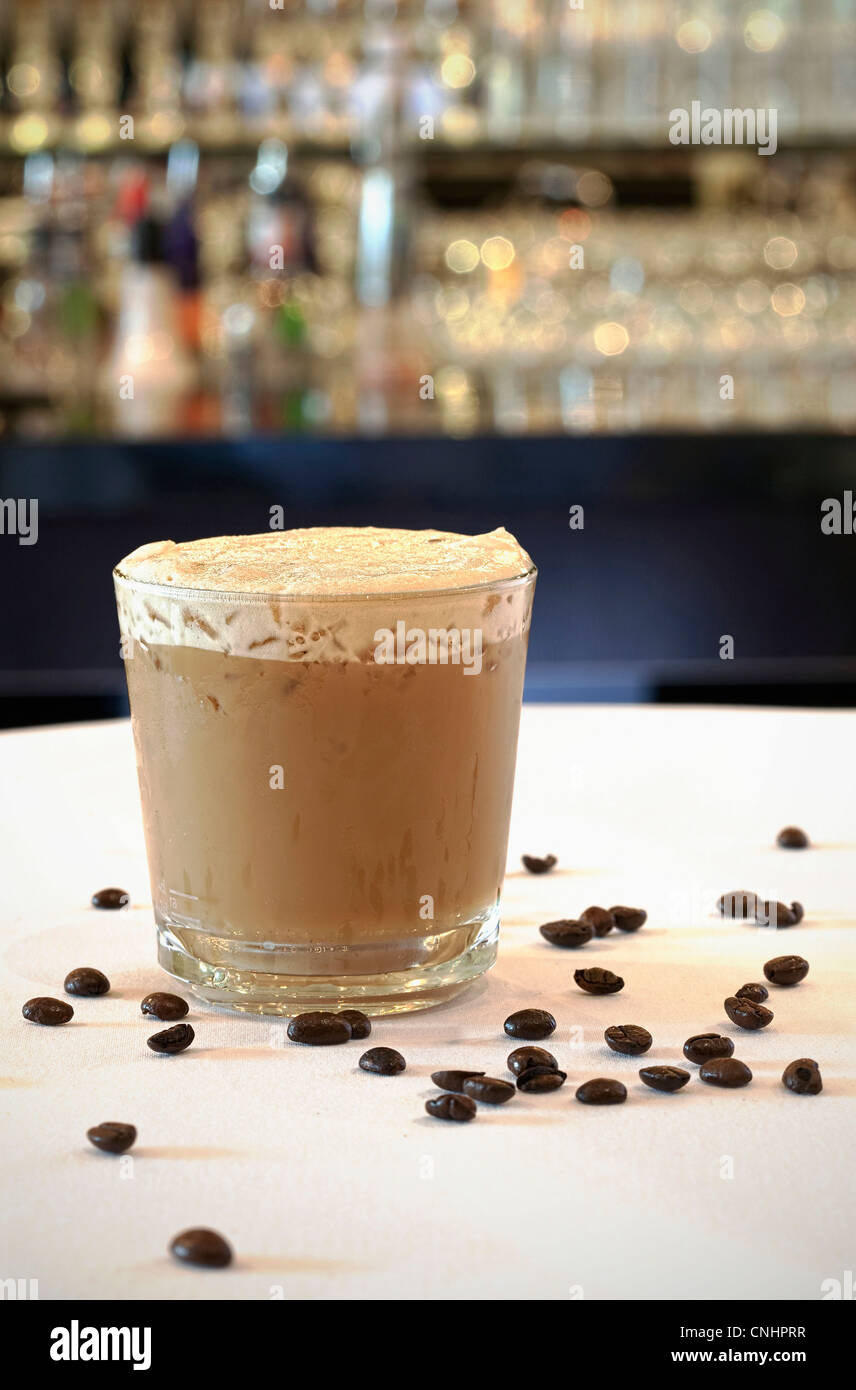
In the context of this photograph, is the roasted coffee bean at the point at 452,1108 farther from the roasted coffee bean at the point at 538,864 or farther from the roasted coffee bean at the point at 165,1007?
the roasted coffee bean at the point at 538,864

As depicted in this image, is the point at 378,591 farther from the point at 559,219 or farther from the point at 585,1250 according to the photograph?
the point at 559,219

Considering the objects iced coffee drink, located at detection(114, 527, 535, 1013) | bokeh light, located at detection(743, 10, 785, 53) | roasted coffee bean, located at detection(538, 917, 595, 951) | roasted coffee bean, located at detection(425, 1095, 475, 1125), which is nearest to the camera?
roasted coffee bean, located at detection(425, 1095, 475, 1125)

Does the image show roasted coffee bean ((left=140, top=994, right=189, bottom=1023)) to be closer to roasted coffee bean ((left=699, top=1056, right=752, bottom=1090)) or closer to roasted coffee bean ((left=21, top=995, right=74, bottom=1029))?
roasted coffee bean ((left=21, top=995, right=74, bottom=1029))

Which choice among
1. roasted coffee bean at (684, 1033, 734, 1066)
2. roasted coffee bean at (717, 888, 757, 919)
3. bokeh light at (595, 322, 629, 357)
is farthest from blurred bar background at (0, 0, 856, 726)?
roasted coffee bean at (684, 1033, 734, 1066)

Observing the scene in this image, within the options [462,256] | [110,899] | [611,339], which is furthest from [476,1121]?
[462,256]

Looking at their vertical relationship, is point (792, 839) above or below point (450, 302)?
below

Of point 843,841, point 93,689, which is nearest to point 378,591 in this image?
point 843,841

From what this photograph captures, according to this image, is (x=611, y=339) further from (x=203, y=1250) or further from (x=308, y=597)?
(x=203, y=1250)
